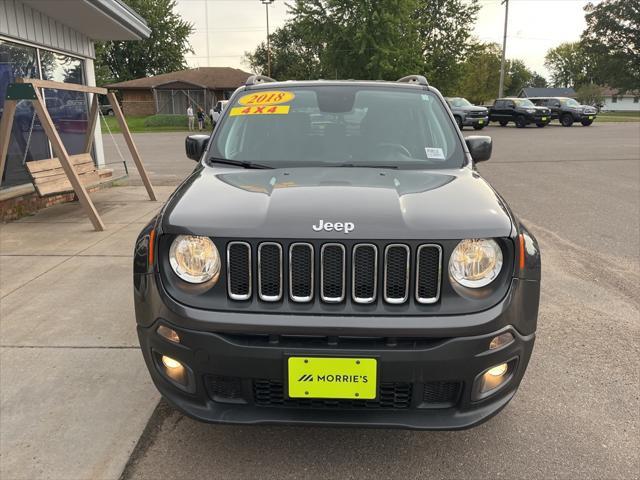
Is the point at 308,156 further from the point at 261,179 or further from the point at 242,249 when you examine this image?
the point at 242,249

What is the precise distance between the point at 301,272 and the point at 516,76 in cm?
11560

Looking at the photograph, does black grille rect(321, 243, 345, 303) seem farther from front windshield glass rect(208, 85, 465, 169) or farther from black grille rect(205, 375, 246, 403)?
front windshield glass rect(208, 85, 465, 169)

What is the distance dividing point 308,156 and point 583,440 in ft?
6.89

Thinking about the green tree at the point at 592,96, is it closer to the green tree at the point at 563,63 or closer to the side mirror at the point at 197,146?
the green tree at the point at 563,63

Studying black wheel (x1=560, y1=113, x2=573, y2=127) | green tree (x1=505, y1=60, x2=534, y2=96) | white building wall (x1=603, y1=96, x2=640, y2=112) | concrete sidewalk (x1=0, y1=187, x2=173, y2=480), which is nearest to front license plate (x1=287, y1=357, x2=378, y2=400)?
concrete sidewalk (x1=0, y1=187, x2=173, y2=480)

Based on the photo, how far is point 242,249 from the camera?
215cm

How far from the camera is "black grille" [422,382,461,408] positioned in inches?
85.0

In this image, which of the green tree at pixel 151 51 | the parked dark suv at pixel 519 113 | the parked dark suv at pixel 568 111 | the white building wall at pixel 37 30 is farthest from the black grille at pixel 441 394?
the green tree at pixel 151 51

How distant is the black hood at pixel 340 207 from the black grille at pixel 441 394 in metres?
0.60

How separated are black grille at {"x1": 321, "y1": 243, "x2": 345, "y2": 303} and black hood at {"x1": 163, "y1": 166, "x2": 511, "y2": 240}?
65mm

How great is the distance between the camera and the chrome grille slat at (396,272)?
2117mm

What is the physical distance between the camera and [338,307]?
2.12m

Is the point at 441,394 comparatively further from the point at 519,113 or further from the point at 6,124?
the point at 519,113

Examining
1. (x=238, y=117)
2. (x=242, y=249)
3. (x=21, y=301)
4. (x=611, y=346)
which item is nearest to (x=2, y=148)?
(x=21, y=301)
